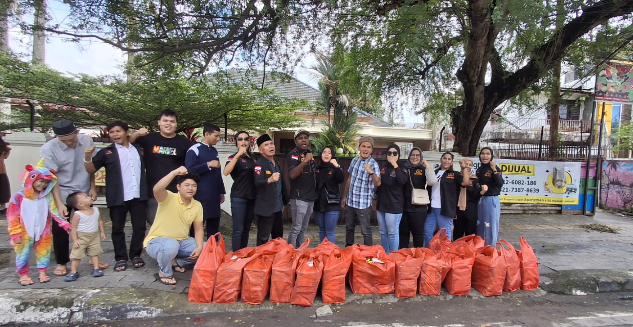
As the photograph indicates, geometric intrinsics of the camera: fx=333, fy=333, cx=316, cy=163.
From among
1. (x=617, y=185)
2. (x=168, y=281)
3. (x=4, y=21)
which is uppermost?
(x=4, y=21)

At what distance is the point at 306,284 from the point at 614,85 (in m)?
8.63

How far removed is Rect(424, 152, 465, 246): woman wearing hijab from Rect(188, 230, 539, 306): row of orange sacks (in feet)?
2.27

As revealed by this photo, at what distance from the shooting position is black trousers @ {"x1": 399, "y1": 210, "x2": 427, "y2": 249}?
4.38 m

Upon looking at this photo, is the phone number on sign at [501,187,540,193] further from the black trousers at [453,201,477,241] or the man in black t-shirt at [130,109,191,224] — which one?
the man in black t-shirt at [130,109,191,224]

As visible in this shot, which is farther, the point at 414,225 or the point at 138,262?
the point at 414,225

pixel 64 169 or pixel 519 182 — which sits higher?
pixel 64 169

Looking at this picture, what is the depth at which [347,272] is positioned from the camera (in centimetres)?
345

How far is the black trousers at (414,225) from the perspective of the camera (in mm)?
4379

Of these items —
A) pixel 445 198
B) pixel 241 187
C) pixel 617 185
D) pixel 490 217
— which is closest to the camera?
pixel 241 187

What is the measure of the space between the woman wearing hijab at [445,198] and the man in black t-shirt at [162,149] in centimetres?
332

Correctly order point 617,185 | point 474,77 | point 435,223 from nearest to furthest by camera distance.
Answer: point 435,223 < point 474,77 < point 617,185

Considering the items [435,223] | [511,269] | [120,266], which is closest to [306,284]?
[120,266]

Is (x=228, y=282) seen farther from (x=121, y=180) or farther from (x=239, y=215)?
(x=121, y=180)

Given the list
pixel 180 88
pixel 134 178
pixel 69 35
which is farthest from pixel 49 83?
pixel 134 178
